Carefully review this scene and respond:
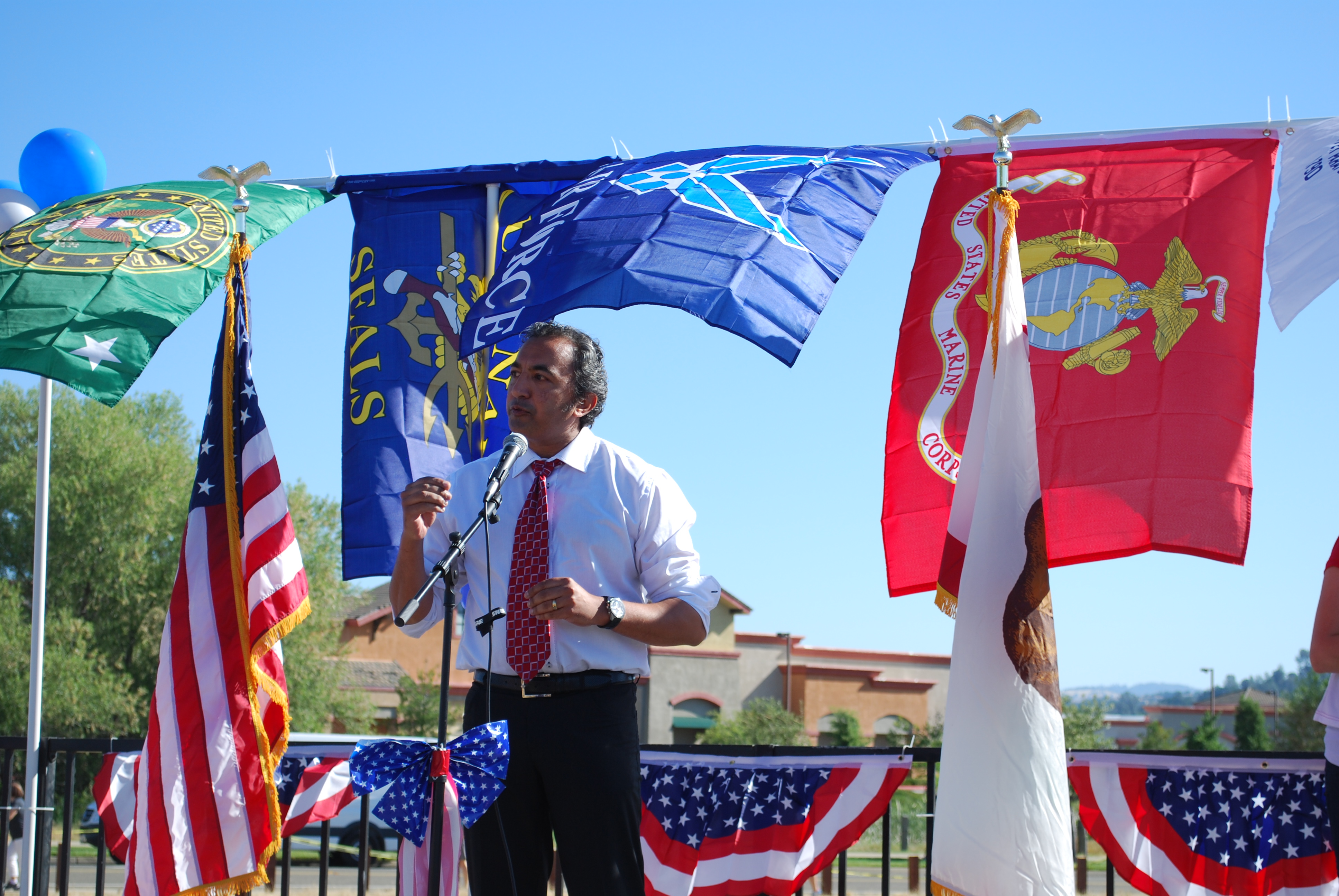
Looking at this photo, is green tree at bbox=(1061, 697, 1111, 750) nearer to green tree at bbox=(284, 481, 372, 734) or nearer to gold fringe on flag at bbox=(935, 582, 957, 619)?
green tree at bbox=(284, 481, 372, 734)

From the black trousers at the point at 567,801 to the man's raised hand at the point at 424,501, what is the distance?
18.5 inches

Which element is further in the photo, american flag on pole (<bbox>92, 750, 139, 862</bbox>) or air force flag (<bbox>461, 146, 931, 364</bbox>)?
american flag on pole (<bbox>92, 750, 139, 862</bbox>)

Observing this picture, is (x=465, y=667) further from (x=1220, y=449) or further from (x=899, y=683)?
(x=899, y=683)

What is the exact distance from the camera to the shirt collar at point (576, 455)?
3.11 m

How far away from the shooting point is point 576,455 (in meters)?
3.12

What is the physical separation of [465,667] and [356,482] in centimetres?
191

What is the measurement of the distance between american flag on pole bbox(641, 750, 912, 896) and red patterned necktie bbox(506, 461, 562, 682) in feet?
6.13

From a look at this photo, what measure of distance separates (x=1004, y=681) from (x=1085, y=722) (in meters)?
32.6

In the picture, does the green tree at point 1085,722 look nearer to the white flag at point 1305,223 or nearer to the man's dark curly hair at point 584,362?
the white flag at point 1305,223

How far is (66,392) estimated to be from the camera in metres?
21.9

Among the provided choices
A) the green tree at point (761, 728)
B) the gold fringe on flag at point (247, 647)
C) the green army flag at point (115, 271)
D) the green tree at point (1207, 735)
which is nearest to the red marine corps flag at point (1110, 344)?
the gold fringe on flag at point (247, 647)

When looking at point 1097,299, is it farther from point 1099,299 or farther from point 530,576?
point 530,576

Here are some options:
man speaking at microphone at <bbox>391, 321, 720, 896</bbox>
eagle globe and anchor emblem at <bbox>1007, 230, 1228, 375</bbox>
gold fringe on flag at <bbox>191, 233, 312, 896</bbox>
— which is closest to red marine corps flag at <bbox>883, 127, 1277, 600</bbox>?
→ eagle globe and anchor emblem at <bbox>1007, 230, 1228, 375</bbox>

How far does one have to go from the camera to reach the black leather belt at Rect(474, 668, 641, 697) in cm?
285
